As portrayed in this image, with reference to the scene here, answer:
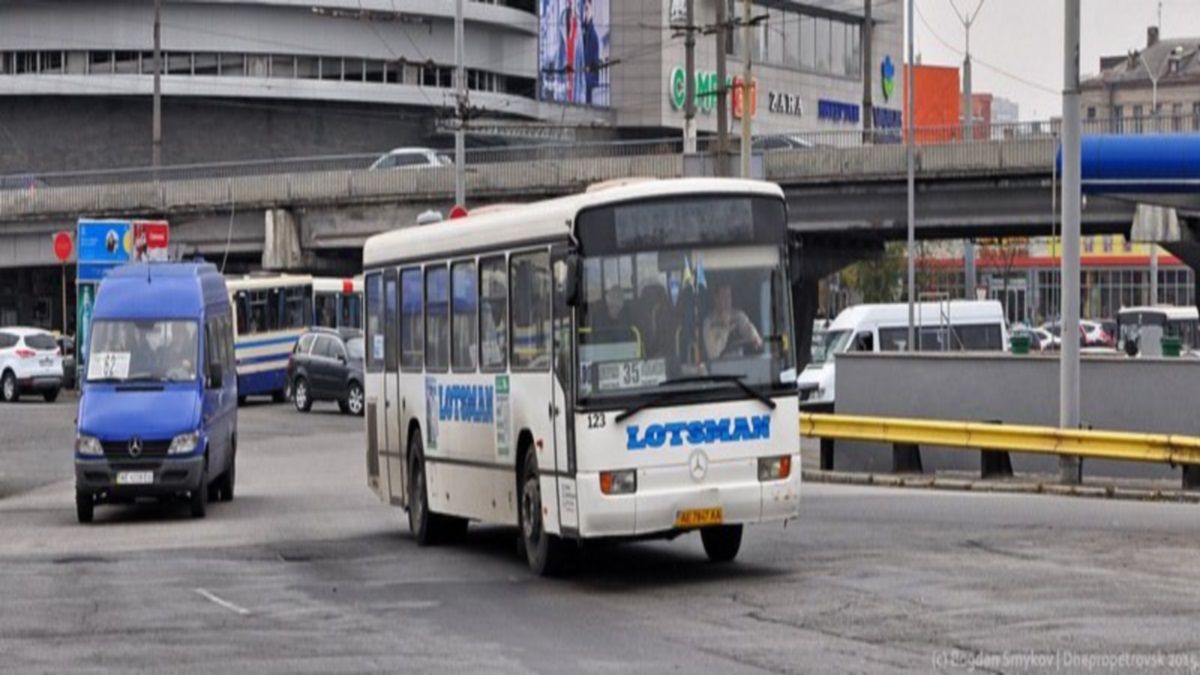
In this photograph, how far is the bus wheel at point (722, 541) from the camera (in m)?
18.0

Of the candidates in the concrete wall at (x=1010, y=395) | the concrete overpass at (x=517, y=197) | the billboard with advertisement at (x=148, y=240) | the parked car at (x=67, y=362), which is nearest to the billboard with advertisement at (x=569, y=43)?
the concrete overpass at (x=517, y=197)

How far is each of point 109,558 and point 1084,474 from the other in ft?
43.8

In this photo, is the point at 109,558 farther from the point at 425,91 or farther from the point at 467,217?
the point at 425,91

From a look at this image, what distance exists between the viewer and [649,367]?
16.8 meters

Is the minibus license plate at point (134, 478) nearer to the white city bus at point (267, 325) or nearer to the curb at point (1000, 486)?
the curb at point (1000, 486)

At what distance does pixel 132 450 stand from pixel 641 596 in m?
11.0

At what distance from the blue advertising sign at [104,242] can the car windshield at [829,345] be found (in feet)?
51.0

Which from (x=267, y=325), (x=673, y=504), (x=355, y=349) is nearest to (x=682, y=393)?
(x=673, y=504)

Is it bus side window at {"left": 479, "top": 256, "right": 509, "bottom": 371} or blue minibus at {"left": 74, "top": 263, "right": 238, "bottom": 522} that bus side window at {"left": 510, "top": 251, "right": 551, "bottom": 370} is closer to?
bus side window at {"left": 479, "top": 256, "right": 509, "bottom": 371}

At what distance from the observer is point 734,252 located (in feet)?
56.4

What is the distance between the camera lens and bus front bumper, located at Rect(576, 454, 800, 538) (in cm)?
1642

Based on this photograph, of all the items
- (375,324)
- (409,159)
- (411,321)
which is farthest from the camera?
(409,159)

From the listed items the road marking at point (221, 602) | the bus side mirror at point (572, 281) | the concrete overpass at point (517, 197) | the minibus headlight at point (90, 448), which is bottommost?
the road marking at point (221, 602)

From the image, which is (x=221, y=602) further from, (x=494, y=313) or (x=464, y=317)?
(x=464, y=317)
